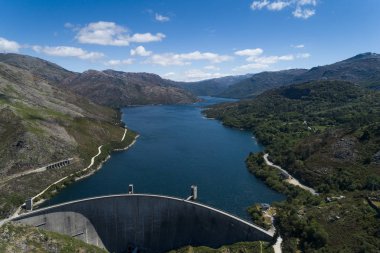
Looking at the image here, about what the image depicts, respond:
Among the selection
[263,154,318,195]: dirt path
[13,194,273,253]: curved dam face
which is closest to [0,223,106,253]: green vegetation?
[13,194,273,253]: curved dam face

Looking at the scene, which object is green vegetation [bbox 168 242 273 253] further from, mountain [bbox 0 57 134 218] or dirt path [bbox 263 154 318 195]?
mountain [bbox 0 57 134 218]

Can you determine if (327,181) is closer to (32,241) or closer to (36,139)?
(32,241)

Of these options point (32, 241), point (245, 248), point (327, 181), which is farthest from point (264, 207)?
point (32, 241)

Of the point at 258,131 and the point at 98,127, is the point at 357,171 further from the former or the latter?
the point at 98,127

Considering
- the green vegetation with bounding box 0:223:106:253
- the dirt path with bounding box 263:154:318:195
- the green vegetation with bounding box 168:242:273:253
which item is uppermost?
the green vegetation with bounding box 0:223:106:253

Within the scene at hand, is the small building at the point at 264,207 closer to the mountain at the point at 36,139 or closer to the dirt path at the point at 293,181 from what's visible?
the dirt path at the point at 293,181

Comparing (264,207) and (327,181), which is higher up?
(327,181)
